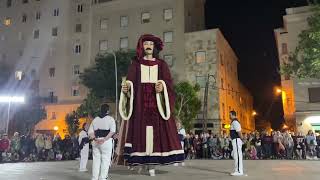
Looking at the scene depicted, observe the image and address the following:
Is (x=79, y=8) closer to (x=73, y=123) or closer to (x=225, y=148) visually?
(x=73, y=123)

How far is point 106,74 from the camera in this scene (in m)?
45.2

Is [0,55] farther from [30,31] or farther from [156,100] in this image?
[156,100]

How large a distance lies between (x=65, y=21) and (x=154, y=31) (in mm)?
14324

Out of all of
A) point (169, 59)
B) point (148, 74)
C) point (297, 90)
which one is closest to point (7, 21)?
point (169, 59)

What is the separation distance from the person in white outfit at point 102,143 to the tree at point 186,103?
3307 centimetres

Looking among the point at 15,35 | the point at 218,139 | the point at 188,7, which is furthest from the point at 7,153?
the point at 15,35

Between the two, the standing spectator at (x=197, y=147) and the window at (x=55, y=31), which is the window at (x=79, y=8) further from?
the standing spectator at (x=197, y=147)

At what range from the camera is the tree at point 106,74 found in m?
45.1

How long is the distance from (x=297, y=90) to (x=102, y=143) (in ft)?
119

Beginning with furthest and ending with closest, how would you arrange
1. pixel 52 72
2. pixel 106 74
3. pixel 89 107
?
pixel 52 72 → pixel 106 74 → pixel 89 107

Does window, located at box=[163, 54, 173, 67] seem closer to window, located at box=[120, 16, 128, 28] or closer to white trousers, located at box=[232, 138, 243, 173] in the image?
window, located at box=[120, 16, 128, 28]

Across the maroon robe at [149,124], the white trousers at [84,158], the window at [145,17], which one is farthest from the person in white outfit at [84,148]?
the window at [145,17]

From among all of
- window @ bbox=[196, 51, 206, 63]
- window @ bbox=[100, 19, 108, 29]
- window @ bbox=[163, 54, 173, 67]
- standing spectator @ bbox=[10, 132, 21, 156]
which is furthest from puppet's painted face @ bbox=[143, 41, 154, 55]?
window @ bbox=[100, 19, 108, 29]

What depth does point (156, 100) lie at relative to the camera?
9.02 metres
